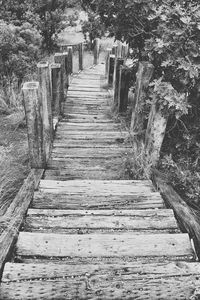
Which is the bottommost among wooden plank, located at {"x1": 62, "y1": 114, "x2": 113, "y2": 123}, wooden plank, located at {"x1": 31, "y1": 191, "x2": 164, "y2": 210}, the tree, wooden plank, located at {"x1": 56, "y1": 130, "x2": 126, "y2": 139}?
wooden plank, located at {"x1": 56, "y1": 130, "x2": 126, "y2": 139}

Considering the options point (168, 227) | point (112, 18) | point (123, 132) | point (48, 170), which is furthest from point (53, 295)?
point (112, 18)

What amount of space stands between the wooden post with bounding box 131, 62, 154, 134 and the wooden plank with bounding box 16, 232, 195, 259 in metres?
2.04

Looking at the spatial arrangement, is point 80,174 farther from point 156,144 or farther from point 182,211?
point 182,211

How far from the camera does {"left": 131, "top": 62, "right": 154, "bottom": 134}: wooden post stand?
3.34 meters

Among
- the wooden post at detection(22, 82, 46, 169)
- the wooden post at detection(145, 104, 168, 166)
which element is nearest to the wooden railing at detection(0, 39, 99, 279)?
the wooden post at detection(22, 82, 46, 169)

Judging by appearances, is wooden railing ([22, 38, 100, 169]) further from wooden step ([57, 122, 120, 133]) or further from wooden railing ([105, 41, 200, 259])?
wooden railing ([105, 41, 200, 259])

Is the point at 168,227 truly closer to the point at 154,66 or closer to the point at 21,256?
the point at 21,256

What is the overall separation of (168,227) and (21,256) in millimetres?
1176

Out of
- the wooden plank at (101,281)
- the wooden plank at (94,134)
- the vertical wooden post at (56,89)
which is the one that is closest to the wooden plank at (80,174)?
the wooden plank at (94,134)

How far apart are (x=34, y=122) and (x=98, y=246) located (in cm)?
168

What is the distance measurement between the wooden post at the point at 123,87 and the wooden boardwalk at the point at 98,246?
7.59 ft

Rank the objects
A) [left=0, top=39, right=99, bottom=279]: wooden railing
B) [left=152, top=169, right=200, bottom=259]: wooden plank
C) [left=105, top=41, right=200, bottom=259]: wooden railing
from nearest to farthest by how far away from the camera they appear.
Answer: [left=0, top=39, right=99, bottom=279]: wooden railing
[left=152, top=169, right=200, bottom=259]: wooden plank
[left=105, top=41, right=200, bottom=259]: wooden railing

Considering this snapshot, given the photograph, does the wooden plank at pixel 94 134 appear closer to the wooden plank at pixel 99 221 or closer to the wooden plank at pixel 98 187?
the wooden plank at pixel 98 187

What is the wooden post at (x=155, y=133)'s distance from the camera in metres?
3.07
